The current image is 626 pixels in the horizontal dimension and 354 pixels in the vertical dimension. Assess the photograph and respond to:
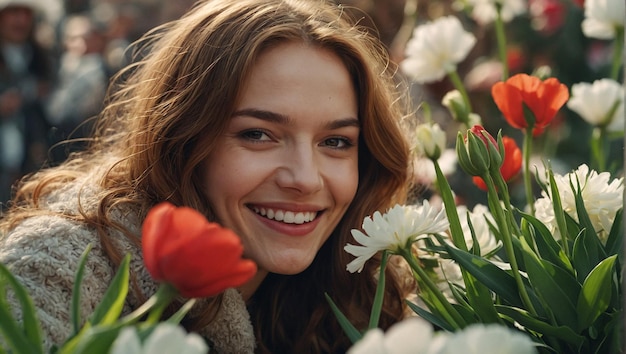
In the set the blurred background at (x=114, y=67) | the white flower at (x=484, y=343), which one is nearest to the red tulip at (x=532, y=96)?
the white flower at (x=484, y=343)

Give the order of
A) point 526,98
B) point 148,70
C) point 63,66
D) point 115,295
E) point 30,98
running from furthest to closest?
point 63,66 < point 30,98 < point 148,70 < point 526,98 < point 115,295

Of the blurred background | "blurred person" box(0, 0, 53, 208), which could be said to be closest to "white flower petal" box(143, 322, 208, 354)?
the blurred background

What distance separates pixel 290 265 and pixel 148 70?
0.47m

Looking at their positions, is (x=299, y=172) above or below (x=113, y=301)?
below

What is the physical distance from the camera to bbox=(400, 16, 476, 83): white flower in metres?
1.90

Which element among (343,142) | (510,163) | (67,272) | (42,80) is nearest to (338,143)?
(343,142)

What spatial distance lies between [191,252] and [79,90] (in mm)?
3580

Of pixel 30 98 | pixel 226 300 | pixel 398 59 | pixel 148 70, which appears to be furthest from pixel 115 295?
pixel 30 98

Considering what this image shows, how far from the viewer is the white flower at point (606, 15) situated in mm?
1768

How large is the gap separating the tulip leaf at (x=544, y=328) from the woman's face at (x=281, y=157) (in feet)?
1.37

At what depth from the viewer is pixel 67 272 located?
1309 mm

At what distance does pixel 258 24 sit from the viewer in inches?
60.6

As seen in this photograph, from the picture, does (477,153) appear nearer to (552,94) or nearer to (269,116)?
(552,94)

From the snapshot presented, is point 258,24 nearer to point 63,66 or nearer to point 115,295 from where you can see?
point 115,295
